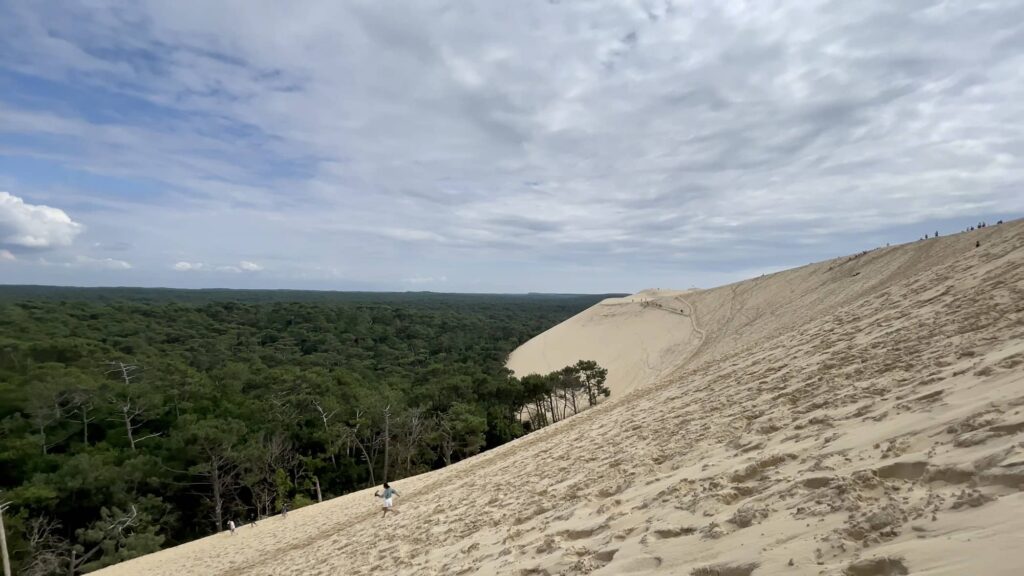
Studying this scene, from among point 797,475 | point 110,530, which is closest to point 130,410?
point 110,530

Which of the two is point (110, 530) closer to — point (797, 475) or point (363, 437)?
point (363, 437)

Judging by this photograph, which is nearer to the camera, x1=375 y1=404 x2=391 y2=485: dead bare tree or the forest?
the forest

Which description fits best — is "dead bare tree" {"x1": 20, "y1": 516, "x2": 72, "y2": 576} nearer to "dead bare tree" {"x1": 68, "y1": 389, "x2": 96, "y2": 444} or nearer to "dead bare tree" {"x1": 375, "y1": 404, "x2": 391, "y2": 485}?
"dead bare tree" {"x1": 68, "y1": 389, "x2": 96, "y2": 444}

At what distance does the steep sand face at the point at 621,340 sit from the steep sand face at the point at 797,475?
26.3 m

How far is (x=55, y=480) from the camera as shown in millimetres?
19797

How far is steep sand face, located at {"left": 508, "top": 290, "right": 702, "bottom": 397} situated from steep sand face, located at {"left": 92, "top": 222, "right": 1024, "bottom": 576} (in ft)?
86.4

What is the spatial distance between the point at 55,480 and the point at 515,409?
22.2m

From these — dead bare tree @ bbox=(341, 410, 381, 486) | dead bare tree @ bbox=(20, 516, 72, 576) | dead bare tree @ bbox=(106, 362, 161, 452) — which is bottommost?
dead bare tree @ bbox=(20, 516, 72, 576)

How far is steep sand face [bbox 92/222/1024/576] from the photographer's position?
2.62 m

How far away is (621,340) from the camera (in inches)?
1927

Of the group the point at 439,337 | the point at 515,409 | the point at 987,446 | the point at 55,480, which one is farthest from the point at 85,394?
the point at 439,337

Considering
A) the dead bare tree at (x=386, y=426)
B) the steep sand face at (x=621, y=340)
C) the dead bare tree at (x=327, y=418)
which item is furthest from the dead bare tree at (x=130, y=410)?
the steep sand face at (x=621, y=340)

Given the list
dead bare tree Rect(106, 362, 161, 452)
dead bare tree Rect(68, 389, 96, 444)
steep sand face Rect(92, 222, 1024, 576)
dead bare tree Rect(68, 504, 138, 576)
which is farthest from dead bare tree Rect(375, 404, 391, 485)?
steep sand face Rect(92, 222, 1024, 576)

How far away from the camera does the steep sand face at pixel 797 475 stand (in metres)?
2.62
